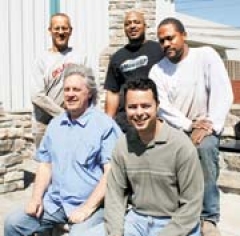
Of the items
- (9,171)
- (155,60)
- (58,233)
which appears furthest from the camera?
(9,171)

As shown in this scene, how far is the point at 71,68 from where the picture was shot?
10.9 ft

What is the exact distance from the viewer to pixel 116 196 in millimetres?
3008

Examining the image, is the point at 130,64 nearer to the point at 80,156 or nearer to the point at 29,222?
the point at 80,156

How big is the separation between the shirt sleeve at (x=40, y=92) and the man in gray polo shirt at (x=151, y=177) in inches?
60.4

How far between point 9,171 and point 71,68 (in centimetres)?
287

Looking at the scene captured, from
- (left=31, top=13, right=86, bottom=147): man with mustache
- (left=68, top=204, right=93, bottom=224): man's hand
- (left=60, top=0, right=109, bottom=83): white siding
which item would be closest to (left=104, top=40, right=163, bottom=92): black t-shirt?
(left=31, top=13, right=86, bottom=147): man with mustache

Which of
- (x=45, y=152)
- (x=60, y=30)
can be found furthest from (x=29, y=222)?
(x=60, y=30)

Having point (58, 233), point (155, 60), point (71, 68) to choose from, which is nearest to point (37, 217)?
point (58, 233)

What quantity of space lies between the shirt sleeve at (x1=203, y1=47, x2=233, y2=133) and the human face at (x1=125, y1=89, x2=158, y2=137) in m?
0.73

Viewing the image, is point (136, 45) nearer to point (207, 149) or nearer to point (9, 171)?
point (207, 149)

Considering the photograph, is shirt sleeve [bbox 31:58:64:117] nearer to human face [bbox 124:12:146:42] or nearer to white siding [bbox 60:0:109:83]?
human face [bbox 124:12:146:42]

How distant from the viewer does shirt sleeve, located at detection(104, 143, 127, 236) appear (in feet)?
9.75

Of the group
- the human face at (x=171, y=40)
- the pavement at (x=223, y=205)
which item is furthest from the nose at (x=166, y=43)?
the pavement at (x=223, y=205)

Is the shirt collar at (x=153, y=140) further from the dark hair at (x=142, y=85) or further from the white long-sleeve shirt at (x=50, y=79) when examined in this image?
the white long-sleeve shirt at (x=50, y=79)
